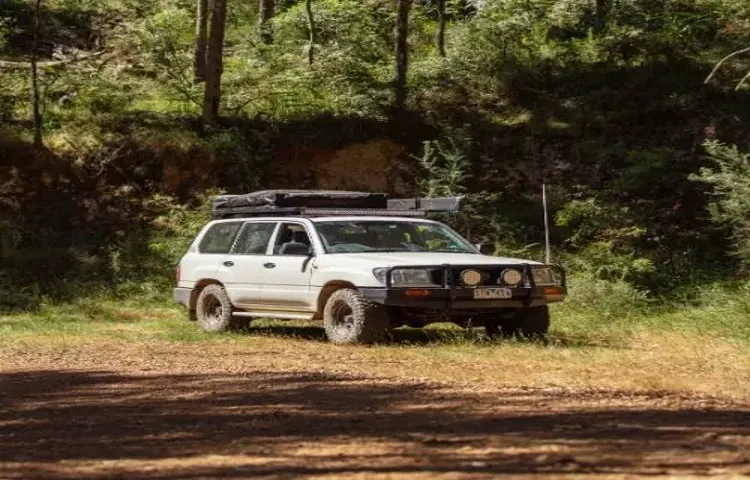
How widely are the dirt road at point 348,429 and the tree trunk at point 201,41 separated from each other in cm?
1802

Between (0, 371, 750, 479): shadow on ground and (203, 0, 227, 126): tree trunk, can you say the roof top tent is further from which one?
(203, 0, 227, 126): tree trunk

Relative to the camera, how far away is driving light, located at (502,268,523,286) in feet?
38.3

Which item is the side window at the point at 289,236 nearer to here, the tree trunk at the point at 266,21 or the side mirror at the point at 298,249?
the side mirror at the point at 298,249

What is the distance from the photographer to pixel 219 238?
14.4 m

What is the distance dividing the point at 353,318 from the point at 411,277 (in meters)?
0.86

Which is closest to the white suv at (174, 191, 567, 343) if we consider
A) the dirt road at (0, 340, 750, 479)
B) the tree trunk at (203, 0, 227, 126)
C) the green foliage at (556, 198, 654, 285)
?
the dirt road at (0, 340, 750, 479)

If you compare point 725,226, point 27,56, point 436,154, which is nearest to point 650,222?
point 725,226

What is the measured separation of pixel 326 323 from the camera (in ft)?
39.8

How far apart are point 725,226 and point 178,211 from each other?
37.1 ft

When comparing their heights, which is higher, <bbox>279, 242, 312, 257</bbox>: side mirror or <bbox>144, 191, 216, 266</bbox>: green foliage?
<bbox>144, 191, 216, 266</bbox>: green foliage

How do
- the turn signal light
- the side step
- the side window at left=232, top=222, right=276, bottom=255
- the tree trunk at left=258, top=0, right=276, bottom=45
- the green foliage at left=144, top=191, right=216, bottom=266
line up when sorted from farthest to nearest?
the tree trunk at left=258, top=0, right=276, bottom=45
the green foliage at left=144, top=191, right=216, bottom=266
the side window at left=232, top=222, right=276, bottom=255
the side step
the turn signal light

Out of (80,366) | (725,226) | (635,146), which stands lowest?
(80,366)

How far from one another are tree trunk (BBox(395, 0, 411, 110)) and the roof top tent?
34.6ft

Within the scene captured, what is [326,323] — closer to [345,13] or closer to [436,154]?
[436,154]
